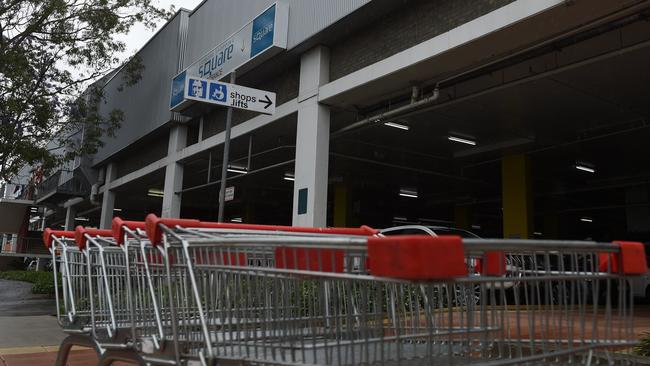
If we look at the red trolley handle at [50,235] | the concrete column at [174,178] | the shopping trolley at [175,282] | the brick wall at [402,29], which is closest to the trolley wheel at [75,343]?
the shopping trolley at [175,282]

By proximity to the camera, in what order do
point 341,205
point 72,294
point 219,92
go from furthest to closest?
point 341,205, point 219,92, point 72,294

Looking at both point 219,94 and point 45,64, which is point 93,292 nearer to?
point 219,94

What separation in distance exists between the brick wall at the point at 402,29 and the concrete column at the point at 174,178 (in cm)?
803

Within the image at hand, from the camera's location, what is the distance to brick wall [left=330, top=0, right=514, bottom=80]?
8.64 m

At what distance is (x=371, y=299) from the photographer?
246 centimetres

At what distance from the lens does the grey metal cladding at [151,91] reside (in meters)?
17.6

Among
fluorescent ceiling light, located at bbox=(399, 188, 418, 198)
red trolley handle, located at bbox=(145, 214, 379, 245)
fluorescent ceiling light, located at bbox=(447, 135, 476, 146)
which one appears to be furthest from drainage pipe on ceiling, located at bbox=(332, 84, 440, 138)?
fluorescent ceiling light, located at bbox=(399, 188, 418, 198)

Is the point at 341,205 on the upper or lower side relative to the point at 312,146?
upper

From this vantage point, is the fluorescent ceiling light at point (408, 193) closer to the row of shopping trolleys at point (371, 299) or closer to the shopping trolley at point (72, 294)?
the shopping trolley at point (72, 294)

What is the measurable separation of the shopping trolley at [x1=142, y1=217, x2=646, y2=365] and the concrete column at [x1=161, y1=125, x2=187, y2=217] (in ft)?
50.1

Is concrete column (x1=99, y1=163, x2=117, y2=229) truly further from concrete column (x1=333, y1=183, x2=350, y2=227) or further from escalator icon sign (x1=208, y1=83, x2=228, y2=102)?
escalator icon sign (x1=208, y1=83, x2=228, y2=102)

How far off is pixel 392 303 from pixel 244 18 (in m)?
12.0

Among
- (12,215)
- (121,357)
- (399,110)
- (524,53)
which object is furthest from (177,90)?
(12,215)

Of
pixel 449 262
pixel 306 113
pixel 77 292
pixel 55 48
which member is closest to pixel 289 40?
pixel 306 113
